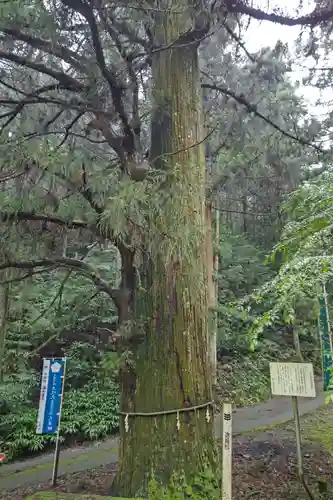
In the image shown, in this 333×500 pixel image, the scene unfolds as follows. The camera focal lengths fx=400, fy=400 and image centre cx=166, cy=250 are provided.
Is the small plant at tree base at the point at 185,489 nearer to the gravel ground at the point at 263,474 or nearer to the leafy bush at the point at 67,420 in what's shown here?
the gravel ground at the point at 263,474

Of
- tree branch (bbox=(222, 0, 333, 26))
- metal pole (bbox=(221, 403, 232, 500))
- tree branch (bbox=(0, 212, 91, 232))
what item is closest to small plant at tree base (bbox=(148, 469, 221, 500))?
metal pole (bbox=(221, 403, 232, 500))

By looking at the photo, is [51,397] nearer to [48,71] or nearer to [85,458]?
[85,458]

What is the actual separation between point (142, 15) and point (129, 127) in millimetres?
859

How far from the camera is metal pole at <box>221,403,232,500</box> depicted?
2.55 metres

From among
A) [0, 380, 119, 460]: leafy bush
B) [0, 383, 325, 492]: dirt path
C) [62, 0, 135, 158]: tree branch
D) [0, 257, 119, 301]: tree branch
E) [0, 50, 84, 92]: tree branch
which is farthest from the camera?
[0, 380, 119, 460]: leafy bush

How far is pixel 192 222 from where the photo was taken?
10.9ft

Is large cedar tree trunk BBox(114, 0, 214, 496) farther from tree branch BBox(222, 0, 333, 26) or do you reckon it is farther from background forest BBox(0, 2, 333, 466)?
tree branch BBox(222, 0, 333, 26)

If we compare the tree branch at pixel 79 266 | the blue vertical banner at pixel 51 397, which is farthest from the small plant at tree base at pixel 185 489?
the blue vertical banner at pixel 51 397

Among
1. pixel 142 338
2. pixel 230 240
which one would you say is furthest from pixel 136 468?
pixel 230 240

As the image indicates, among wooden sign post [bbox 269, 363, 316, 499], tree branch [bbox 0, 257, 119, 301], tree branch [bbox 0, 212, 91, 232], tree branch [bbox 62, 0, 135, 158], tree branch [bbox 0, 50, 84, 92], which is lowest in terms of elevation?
wooden sign post [bbox 269, 363, 316, 499]

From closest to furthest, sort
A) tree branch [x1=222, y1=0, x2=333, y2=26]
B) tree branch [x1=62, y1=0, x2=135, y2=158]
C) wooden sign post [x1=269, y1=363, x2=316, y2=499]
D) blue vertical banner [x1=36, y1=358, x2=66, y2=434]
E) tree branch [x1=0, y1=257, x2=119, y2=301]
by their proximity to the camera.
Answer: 1. tree branch [x1=62, y1=0, x2=135, y2=158]
2. tree branch [x1=0, y1=257, x2=119, y2=301]
3. tree branch [x1=222, y1=0, x2=333, y2=26]
4. wooden sign post [x1=269, y1=363, x2=316, y2=499]
5. blue vertical banner [x1=36, y1=358, x2=66, y2=434]

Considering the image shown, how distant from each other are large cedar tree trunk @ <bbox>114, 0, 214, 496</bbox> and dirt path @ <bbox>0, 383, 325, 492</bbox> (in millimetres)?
2748

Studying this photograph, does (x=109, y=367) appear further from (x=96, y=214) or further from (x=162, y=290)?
(x=96, y=214)

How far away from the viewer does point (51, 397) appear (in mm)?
4887
